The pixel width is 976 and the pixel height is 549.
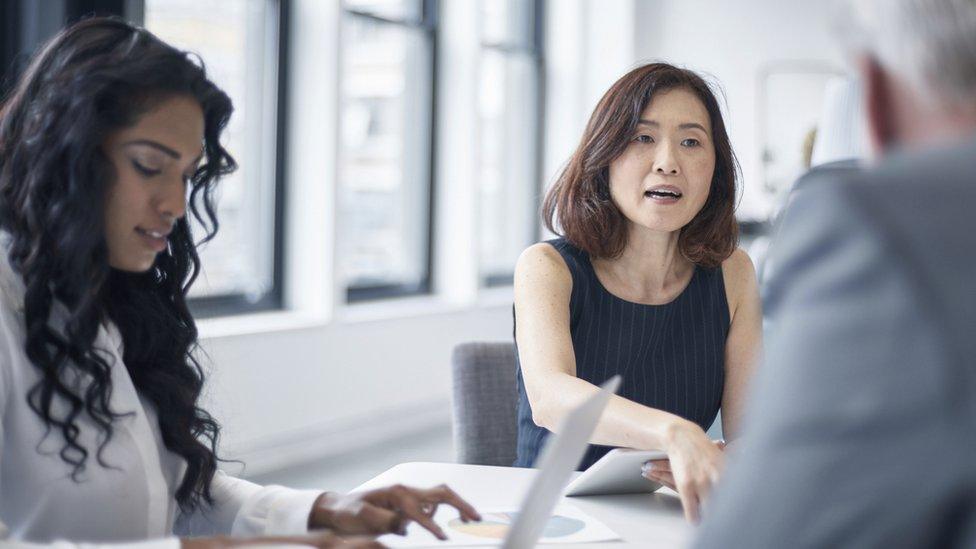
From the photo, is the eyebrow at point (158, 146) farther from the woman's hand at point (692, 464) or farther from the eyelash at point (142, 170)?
the woman's hand at point (692, 464)

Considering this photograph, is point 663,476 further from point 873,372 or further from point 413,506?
point 873,372

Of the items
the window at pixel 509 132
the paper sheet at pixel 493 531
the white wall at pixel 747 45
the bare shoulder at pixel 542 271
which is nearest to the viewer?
the paper sheet at pixel 493 531

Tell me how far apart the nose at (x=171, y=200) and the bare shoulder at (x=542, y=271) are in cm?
91

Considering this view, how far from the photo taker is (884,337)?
0.51 m

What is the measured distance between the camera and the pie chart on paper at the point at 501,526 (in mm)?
1408

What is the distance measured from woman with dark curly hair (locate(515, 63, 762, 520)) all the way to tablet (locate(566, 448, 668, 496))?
0.35 m

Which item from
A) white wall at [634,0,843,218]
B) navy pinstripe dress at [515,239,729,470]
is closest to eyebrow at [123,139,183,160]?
navy pinstripe dress at [515,239,729,470]

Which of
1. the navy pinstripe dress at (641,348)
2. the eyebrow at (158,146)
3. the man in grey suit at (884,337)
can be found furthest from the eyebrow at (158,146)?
the navy pinstripe dress at (641,348)

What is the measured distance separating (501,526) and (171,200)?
0.64m

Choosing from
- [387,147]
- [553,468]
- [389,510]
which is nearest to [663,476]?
[389,510]

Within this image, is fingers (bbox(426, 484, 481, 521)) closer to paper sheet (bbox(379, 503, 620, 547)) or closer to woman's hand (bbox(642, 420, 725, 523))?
paper sheet (bbox(379, 503, 620, 547))

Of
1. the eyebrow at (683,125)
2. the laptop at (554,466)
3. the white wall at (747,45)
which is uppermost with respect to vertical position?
the white wall at (747,45)

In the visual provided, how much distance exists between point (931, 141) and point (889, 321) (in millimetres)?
150

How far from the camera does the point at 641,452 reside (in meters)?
1.53
